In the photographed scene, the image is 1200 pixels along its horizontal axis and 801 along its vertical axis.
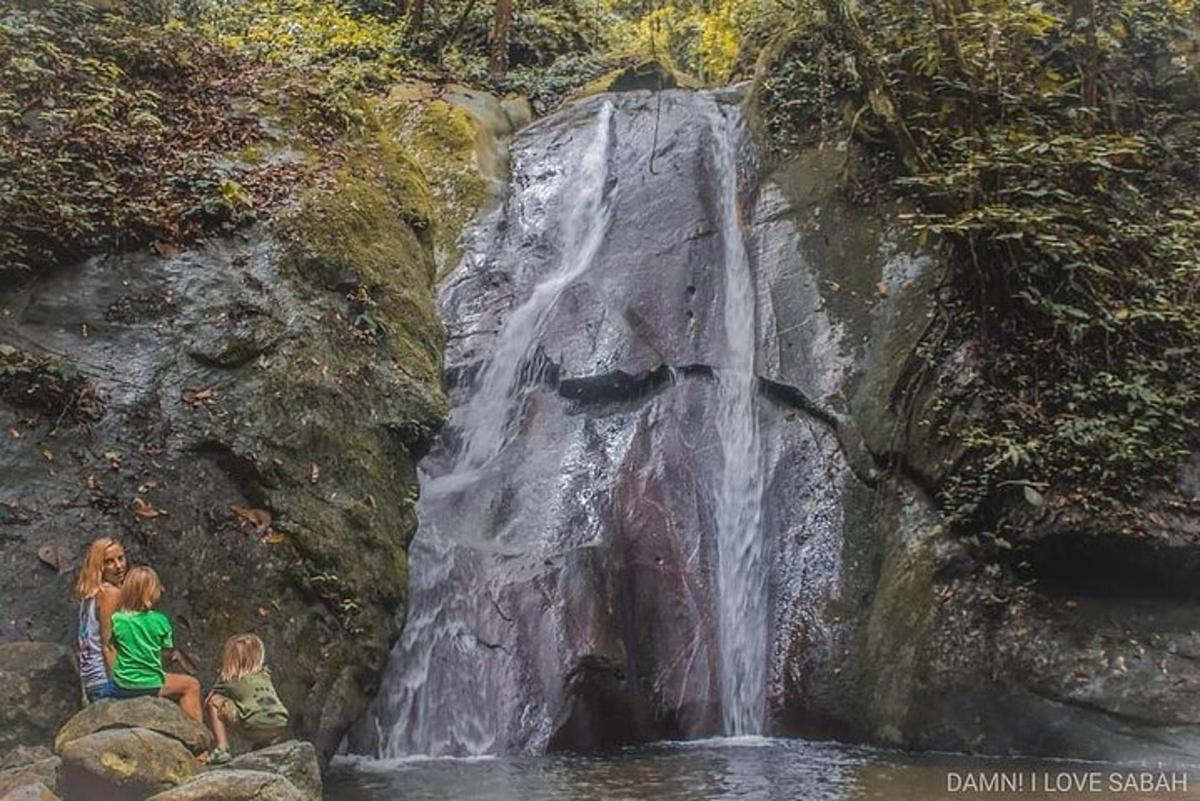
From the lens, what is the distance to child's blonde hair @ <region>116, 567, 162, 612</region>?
524 cm

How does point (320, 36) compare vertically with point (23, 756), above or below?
above

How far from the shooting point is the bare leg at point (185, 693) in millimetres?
5309

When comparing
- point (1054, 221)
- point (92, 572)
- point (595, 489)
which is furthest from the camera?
point (595, 489)

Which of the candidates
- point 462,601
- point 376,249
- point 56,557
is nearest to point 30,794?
point 56,557

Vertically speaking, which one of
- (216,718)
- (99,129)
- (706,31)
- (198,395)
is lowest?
(216,718)

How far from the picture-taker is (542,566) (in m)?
A: 8.34

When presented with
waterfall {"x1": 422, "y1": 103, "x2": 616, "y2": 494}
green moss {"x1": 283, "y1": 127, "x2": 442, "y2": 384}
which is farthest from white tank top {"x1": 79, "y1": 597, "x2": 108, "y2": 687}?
waterfall {"x1": 422, "y1": 103, "x2": 616, "y2": 494}

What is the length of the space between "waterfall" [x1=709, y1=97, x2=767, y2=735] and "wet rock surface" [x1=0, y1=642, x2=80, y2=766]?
5.06 meters

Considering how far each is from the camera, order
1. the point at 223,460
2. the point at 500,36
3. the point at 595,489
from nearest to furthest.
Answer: the point at 223,460 → the point at 595,489 → the point at 500,36

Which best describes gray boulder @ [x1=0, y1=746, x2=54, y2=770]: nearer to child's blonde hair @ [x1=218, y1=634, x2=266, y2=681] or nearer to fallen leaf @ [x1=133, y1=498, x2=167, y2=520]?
child's blonde hair @ [x1=218, y1=634, x2=266, y2=681]

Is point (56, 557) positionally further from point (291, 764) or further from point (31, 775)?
point (291, 764)

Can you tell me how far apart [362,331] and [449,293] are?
3953 mm

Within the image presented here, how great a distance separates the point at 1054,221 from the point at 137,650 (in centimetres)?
799

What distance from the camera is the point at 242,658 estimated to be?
18.3 ft
